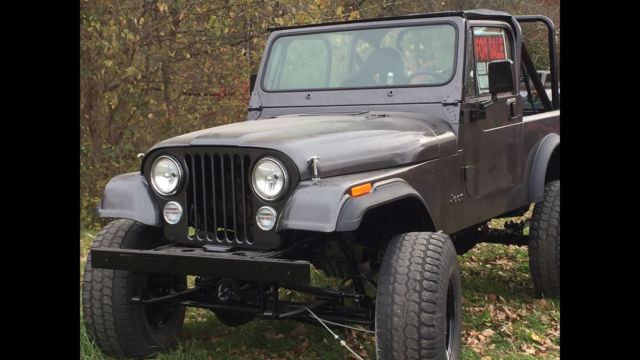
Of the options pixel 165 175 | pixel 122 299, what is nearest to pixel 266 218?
pixel 165 175

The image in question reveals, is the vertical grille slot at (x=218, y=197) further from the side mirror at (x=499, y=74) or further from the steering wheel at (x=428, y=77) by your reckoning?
the side mirror at (x=499, y=74)

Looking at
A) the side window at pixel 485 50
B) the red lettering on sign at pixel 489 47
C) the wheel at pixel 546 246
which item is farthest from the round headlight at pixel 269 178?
the wheel at pixel 546 246

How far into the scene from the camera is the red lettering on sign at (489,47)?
4727 millimetres

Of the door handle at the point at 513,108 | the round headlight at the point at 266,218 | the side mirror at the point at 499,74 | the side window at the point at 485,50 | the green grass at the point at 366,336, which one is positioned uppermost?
the side window at the point at 485,50

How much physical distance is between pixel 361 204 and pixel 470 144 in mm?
1403

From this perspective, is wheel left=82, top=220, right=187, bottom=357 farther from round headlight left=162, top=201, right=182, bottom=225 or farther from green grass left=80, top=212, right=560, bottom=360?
round headlight left=162, top=201, right=182, bottom=225

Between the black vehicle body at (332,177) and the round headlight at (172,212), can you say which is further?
the round headlight at (172,212)

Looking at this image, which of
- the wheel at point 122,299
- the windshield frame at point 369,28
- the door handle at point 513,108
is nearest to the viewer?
the wheel at point 122,299

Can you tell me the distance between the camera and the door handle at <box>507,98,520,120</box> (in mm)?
5012

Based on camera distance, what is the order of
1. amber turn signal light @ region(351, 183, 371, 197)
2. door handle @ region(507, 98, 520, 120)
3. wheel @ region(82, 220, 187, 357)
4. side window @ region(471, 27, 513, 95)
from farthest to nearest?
door handle @ region(507, 98, 520, 120)
side window @ region(471, 27, 513, 95)
wheel @ region(82, 220, 187, 357)
amber turn signal light @ region(351, 183, 371, 197)

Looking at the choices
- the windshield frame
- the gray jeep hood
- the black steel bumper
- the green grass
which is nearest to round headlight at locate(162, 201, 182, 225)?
the black steel bumper

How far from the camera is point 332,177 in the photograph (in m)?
3.55

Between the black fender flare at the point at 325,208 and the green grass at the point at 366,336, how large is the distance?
3.78 ft
